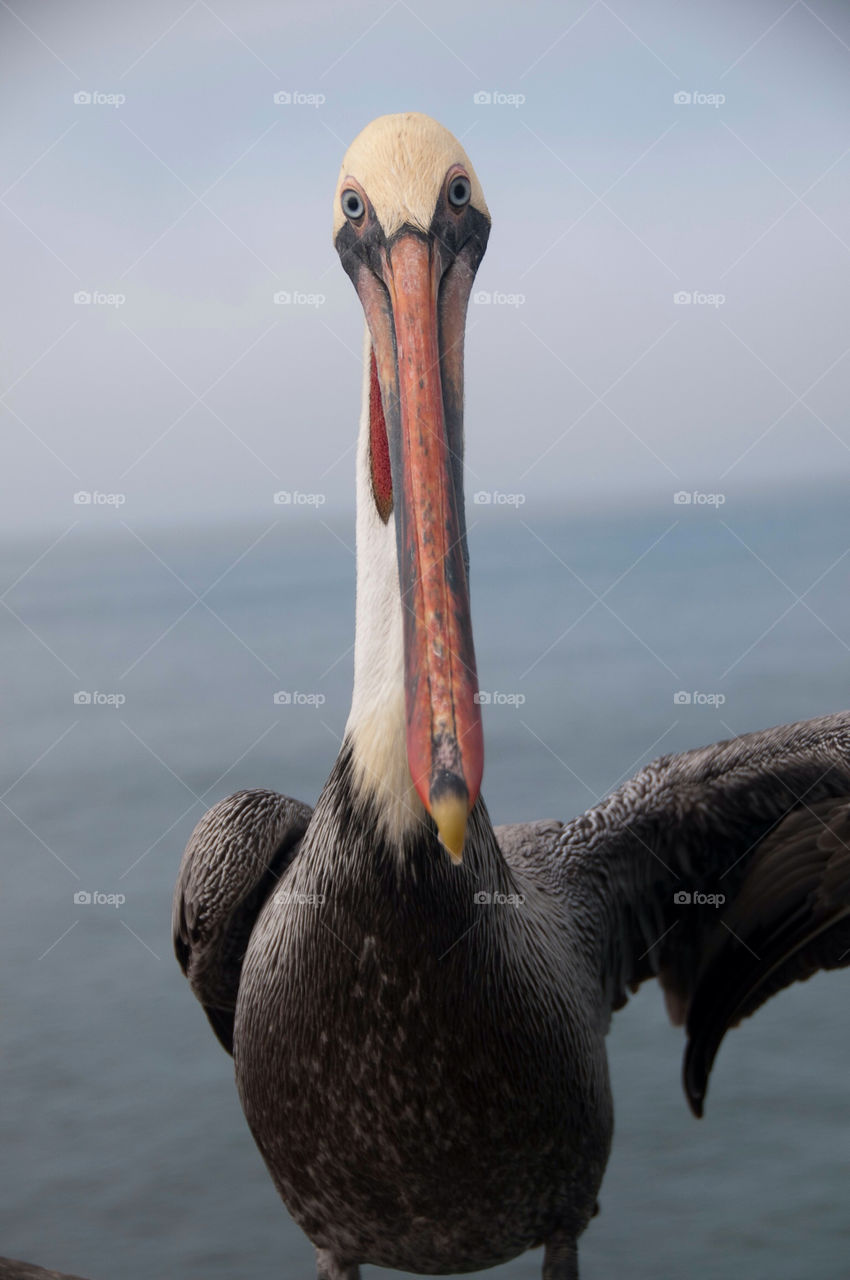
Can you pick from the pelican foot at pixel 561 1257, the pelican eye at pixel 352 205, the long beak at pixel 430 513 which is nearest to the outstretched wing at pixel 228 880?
the pelican foot at pixel 561 1257

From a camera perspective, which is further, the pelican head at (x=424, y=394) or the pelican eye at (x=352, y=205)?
the pelican eye at (x=352, y=205)

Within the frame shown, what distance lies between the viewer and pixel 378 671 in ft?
6.77

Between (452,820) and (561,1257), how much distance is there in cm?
131

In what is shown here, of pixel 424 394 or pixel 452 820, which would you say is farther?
pixel 424 394

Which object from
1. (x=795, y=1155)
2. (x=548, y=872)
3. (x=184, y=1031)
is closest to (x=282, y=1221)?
(x=184, y=1031)

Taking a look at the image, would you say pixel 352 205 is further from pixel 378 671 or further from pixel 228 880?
pixel 228 880

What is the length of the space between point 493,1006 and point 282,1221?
2.06m

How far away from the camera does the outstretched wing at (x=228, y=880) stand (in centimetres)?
263

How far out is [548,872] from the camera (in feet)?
9.00

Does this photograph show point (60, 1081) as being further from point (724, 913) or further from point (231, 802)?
point (724, 913)

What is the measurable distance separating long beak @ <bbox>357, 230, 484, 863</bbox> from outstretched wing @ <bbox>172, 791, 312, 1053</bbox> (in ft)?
A: 3.31

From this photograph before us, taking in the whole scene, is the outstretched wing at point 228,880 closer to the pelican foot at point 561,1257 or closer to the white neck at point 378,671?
the white neck at point 378,671

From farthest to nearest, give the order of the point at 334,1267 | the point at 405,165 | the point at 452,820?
the point at 334,1267, the point at 405,165, the point at 452,820

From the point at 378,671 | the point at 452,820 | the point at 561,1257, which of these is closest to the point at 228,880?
the point at 378,671
